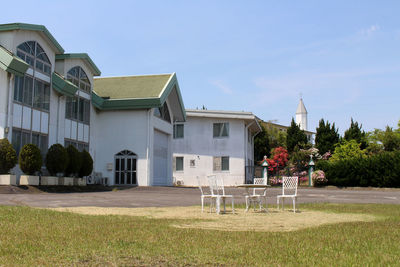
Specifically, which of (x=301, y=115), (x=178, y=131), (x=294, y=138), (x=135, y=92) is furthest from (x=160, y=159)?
(x=301, y=115)

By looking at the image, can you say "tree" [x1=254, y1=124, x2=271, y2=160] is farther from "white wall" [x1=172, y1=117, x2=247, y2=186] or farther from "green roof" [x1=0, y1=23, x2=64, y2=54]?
"green roof" [x1=0, y1=23, x2=64, y2=54]

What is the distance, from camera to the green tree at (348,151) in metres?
40.0

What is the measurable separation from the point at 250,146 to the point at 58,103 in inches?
862

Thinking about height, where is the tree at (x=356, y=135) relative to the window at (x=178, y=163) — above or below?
above

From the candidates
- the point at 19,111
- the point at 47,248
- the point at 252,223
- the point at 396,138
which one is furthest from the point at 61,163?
the point at 396,138

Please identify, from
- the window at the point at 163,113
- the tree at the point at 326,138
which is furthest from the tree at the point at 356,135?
the window at the point at 163,113

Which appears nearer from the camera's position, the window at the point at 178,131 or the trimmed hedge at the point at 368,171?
the trimmed hedge at the point at 368,171

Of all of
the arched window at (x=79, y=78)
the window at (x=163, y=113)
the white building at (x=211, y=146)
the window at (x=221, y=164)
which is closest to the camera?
the arched window at (x=79, y=78)

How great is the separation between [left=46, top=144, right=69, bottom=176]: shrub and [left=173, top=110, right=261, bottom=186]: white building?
51.4ft

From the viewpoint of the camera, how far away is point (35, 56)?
22.8 meters

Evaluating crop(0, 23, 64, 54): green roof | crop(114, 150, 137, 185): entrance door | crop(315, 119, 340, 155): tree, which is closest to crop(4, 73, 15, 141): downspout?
crop(0, 23, 64, 54): green roof

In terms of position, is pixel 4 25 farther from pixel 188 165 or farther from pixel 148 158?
pixel 188 165

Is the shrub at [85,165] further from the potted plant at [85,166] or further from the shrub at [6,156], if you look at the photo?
the shrub at [6,156]

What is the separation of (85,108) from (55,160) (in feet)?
19.9
